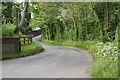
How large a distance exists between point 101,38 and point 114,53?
6.59 metres

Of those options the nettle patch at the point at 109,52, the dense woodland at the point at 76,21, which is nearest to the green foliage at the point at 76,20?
the dense woodland at the point at 76,21

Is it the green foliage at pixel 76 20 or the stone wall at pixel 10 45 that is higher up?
the green foliage at pixel 76 20

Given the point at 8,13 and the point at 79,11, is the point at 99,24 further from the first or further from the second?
the point at 8,13

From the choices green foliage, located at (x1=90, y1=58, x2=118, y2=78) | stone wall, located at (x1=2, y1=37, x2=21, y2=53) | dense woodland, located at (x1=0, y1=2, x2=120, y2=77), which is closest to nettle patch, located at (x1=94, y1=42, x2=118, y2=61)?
green foliage, located at (x1=90, y1=58, x2=118, y2=78)

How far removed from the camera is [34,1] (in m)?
20.7

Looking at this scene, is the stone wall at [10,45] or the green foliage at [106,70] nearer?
the green foliage at [106,70]

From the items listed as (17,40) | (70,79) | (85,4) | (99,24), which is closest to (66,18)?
(85,4)

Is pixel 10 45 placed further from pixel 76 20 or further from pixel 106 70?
pixel 76 20

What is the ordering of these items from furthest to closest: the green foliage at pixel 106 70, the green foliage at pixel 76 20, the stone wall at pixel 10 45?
the green foliage at pixel 76 20, the stone wall at pixel 10 45, the green foliage at pixel 106 70

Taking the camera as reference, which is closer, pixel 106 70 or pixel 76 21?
pixel 106 70

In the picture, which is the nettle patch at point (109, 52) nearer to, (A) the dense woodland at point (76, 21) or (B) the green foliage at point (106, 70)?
(B) the green foliage at point (106, 70)

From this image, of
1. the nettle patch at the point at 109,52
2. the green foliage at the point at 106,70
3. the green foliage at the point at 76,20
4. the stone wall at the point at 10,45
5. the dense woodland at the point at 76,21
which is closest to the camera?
the green foliage at the point at 106,70

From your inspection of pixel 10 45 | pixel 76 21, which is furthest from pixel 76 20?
pixel 10 45

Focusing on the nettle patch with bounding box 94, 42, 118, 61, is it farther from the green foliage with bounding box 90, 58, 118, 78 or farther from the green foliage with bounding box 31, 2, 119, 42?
the green foliage with bounding box 31, 2, 119, 42
